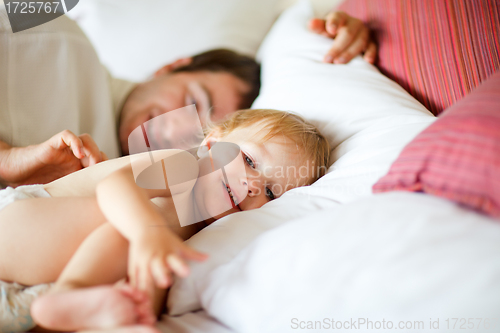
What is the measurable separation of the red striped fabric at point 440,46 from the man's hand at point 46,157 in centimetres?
94

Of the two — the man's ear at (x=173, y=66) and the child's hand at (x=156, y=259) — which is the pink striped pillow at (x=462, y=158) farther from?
the man's ear at (x=173, y=66)

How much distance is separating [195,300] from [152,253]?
0.52ft

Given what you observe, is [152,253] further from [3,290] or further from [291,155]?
[291,155]

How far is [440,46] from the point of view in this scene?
890 millimetres

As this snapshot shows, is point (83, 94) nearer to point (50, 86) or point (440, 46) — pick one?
point (50, 86)

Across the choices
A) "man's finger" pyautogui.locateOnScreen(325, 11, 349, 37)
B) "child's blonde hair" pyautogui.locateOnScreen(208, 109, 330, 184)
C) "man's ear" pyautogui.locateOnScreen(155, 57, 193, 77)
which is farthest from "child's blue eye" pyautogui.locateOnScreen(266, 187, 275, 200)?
"man's ear" pyautogui.locateOnScreen(155, 57, 193, 77)

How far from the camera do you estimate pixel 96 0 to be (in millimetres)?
1620

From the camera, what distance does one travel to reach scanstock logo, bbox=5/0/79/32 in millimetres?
898

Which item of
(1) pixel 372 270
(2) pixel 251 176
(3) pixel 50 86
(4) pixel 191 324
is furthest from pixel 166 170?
(3) pixel 50 86

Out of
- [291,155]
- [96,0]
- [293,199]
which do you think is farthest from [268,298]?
[96,0]

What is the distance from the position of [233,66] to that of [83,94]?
1.94 feet

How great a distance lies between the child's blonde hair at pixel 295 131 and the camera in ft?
2.61

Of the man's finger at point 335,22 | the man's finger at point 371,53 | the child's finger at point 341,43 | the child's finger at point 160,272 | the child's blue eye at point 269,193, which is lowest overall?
the child's blue eye at point 269,193

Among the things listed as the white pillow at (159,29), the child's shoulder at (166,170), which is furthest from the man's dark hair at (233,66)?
A: the child's shoulder at (166,170)
